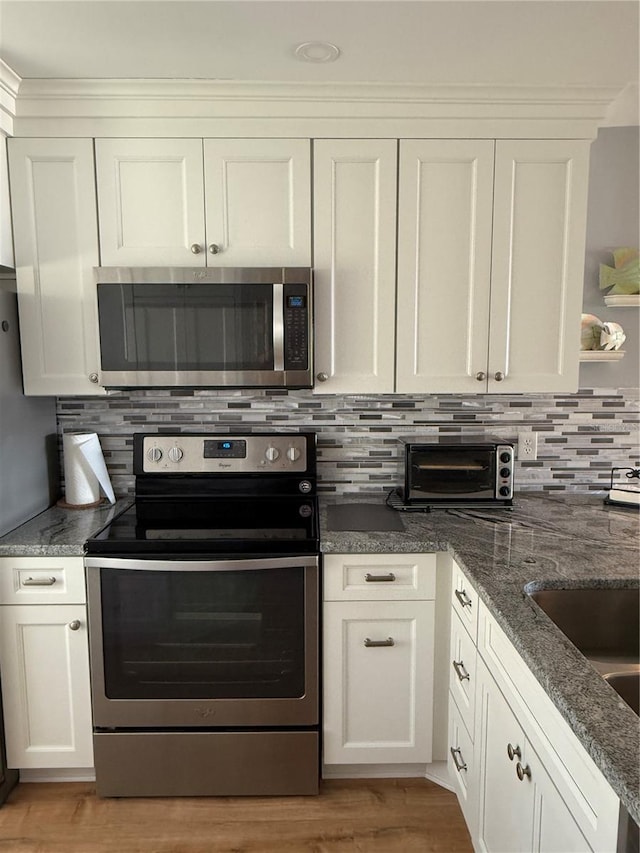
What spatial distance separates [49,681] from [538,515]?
176 centimetres

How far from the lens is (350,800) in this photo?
190 cm

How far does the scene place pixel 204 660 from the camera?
184 centimetres

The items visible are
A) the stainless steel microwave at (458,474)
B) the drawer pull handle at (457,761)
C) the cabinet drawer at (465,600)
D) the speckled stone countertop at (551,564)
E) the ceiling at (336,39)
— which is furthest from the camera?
the stainless steel microwave at (458,474)

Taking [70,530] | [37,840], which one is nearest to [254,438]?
[70,530]

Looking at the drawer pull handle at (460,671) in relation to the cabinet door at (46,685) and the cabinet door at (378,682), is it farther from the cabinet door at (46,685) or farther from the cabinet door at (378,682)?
the cabinet door at (46,685)

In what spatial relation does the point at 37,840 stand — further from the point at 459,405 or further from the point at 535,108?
the point at 535,108

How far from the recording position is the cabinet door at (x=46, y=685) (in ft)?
6.04

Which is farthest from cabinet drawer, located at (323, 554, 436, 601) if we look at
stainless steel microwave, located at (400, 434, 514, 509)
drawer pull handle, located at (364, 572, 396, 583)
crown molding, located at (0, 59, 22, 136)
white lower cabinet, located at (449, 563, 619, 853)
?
crown molding, located at (0, 59, 22, 136)

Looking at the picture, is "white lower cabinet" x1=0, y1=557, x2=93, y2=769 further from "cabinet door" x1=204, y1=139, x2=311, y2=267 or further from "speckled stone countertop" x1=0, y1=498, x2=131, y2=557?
"cabinet door" x1=204, y1=139, x2=311, y2=267

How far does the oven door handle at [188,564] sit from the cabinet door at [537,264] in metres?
0.98

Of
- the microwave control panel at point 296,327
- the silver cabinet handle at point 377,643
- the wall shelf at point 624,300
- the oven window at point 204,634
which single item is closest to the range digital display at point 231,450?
the microwave control panel at point 296,327

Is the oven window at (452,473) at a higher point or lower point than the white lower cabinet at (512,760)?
higher

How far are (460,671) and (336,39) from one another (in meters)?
1.85

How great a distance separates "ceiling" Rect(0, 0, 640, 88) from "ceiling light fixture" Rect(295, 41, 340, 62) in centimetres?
2
